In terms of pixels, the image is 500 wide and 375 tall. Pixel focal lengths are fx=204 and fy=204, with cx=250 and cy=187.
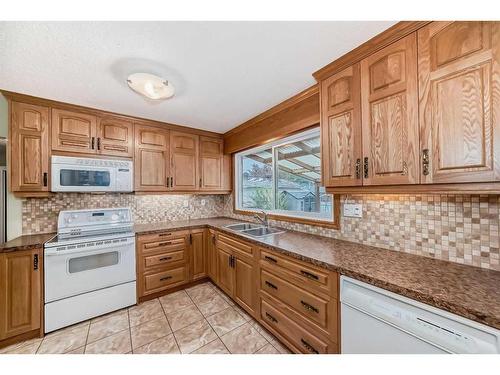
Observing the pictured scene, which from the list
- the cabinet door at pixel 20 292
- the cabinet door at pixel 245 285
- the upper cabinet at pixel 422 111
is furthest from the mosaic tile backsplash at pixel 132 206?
the upper cabinet at pixel 422 111

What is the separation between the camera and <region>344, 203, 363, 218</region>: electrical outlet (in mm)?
1716

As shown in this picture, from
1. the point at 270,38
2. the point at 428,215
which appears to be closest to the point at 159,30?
the point at 270,38

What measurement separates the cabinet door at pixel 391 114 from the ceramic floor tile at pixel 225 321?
177cm

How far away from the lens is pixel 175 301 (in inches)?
95.7

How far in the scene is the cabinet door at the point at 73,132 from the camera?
212 centimetres

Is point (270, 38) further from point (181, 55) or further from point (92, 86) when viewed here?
point (92, 86)

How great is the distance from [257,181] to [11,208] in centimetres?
278

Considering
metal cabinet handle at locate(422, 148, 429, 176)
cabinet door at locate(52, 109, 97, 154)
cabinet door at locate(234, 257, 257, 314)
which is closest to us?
metal cabinet handle at locate(422, 148, 429, 176)

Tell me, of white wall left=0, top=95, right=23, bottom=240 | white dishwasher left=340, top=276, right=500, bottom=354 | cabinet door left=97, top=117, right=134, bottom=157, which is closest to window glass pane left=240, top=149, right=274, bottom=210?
cabinet door left=97, top=117, right=134, bottom=157

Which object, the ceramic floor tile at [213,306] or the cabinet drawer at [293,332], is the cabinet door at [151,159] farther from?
the cabinet drawer at [293,332]

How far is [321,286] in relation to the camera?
136cm

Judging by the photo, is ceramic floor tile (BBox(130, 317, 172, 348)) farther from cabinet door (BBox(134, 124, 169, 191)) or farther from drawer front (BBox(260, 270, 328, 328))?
cabinet door (BBox(134, 124, 169, 191))

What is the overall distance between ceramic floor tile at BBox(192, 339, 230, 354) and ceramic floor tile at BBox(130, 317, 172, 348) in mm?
415

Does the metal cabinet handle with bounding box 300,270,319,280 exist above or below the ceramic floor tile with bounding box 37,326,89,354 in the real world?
above
